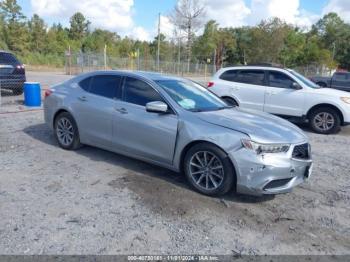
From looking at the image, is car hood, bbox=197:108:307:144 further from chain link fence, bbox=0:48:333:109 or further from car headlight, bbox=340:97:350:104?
chain link fence, bbox=0:48:333:109

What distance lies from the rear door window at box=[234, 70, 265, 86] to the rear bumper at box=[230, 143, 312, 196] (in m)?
5.94

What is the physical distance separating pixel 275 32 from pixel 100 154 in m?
52.7

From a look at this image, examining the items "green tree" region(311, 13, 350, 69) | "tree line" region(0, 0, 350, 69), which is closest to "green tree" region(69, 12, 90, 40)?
"tree line" region(0, 0, 350, 69)

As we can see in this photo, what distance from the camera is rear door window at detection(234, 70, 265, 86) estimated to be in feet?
33.2

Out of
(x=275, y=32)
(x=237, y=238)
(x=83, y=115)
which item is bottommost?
(x=237, y=238)

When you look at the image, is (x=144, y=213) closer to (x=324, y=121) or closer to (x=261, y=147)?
(x=261, y=147)

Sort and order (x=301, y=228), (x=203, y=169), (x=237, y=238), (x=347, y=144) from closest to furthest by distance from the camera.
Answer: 1. (x=237, y=238)
2. (x=301, y=228)
3. (x=203, y=169)
4. (x=347, y=144)

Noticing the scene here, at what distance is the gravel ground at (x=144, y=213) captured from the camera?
3.54 meters

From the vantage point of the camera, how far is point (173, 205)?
4.42 metres

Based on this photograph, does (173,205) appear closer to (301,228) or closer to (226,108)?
(301,228)

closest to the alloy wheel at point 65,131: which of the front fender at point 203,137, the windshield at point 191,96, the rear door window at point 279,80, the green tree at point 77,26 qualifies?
the windshield at point 191,96

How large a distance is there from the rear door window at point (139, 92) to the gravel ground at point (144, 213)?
3.60 ft

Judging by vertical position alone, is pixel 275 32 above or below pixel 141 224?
above

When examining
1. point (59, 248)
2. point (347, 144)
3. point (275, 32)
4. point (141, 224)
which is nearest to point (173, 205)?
point (141, 224)
